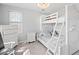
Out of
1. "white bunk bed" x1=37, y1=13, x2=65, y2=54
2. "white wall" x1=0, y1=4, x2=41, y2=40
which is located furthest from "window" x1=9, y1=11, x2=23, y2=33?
"white bunk bed" x1=37, y1=13, x2=65, y2=54

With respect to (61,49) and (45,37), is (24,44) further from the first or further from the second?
(61,49)

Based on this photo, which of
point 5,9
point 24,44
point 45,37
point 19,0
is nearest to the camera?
point 19,0

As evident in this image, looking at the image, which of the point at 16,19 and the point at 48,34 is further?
the point at 48,34

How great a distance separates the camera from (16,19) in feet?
5.05

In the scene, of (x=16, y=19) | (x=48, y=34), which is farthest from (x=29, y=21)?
(x=48, y=34)

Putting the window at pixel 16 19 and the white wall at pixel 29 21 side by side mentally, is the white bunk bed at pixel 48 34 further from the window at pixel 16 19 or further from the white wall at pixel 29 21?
the window at pixel 16 19

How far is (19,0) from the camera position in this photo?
101cm

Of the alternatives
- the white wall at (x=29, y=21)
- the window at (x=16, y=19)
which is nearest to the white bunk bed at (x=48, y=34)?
the white wall at (x=29, y=21)

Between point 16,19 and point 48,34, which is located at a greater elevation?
point 16,19

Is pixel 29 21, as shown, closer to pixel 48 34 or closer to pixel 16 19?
pixel 16 19

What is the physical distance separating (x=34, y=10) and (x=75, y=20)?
73 cm

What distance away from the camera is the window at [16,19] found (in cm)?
151

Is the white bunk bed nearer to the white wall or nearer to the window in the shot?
the white wall

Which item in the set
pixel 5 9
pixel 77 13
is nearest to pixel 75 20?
pixel 77 13
